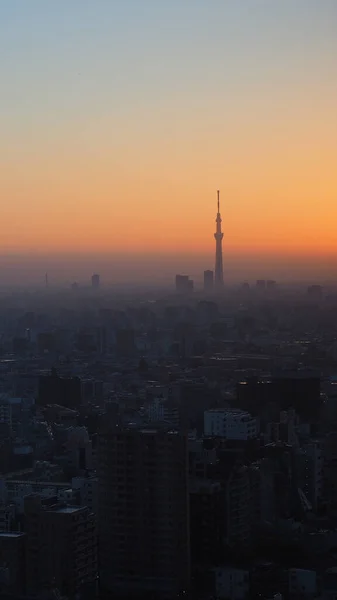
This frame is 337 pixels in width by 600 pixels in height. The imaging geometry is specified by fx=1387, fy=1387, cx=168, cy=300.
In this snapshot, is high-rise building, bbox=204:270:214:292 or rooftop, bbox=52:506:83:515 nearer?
rooftop, bbox=52:506:83:515

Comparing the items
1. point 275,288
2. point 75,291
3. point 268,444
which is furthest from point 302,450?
point 75,291

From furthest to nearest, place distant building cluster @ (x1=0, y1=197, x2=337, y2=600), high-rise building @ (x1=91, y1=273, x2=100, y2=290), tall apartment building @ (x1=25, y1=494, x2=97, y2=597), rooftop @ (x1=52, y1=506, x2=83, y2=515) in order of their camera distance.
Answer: high-rise building @ (x1=91, y1=273, x2=100, y2=290), rooftop @ (x1=52, y1=506, x2=83, y2=515), distant building cluster @ (x1=0, y1=197, x2=337, y2=600), tall apartment building @ (x1=25, y1=494, x2=97, y2=597)

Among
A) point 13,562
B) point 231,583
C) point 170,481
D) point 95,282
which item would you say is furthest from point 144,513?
point 95,282

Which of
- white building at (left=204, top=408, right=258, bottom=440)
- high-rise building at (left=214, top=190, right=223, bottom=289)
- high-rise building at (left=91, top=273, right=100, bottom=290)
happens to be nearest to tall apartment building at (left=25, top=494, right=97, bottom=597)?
white building at (left=204, top=408, right=258, bottom=440)

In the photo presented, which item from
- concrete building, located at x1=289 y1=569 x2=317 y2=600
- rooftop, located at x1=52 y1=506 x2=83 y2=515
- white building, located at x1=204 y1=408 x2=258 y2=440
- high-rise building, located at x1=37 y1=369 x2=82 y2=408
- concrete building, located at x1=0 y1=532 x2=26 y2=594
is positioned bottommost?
concrete building, located at x1=289 y1=569 x2=317 y2=600

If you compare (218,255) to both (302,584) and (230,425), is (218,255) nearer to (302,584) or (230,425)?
(230,425)

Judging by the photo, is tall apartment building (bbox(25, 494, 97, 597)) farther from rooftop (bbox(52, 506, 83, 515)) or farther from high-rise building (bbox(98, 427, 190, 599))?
high-rise building (bbox(98, 427, 190, 599))

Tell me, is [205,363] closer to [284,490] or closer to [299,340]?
[299,340]
